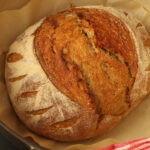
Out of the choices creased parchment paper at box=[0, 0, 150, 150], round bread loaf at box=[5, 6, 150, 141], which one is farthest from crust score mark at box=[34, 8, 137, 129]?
creased parchment paper at box=[0, 0, 150, 150]

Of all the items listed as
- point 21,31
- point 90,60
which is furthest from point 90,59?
point 21,31

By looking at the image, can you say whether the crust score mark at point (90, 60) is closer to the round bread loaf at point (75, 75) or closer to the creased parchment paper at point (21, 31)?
the round bread loaf at point (75, 75)

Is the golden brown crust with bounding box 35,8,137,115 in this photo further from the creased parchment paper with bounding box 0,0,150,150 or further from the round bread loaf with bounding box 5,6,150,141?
the creased parchment paper with bounding box 0,0,150,150

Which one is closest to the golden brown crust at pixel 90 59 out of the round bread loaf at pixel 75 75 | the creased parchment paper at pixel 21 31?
the round bread loaf at pixel 75 75

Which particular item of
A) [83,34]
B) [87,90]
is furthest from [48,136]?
[83,34]

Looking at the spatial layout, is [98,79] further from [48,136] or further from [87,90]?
[48,136]
